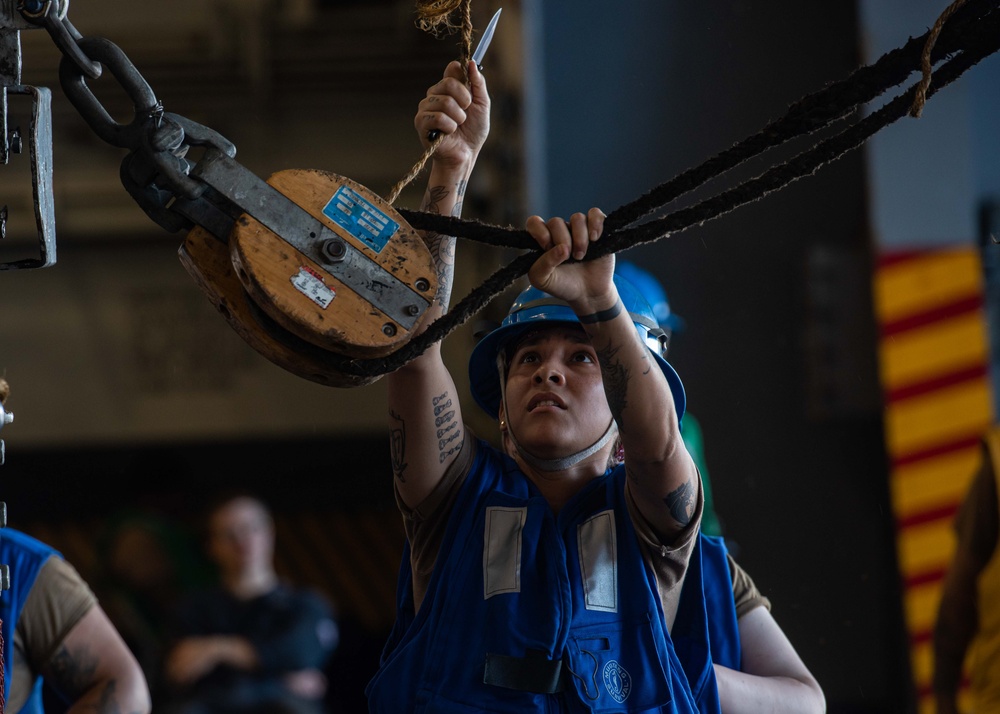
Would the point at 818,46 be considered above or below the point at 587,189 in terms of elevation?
above

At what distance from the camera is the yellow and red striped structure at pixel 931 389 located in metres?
4.60

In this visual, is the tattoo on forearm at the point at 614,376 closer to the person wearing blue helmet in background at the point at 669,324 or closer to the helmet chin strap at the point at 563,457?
the helmet chin strap at the point at 563,457

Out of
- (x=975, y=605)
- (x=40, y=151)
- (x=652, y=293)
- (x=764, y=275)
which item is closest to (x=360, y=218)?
(x=40, y=151)

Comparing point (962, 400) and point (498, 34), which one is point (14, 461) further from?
point (962, 400)

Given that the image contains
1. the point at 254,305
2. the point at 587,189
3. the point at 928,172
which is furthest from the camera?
the point at 587,189

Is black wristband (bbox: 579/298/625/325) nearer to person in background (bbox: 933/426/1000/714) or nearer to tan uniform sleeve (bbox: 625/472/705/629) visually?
tan uniform sleeve (bbox: 625/472/705/629)

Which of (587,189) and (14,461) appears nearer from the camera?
(587,189)

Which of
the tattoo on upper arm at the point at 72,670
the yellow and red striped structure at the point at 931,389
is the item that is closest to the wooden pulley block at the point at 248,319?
the tattoo on upper arm at the point at 72,670

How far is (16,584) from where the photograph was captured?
2.57 meters

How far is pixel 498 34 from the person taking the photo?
5.09m

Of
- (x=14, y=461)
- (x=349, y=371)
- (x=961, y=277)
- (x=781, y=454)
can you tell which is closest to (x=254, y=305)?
(x=349, y=371)

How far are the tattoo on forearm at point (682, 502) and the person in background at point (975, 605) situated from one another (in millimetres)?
1432

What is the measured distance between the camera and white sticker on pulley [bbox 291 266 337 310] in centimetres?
164

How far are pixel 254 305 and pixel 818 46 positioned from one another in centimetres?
356
